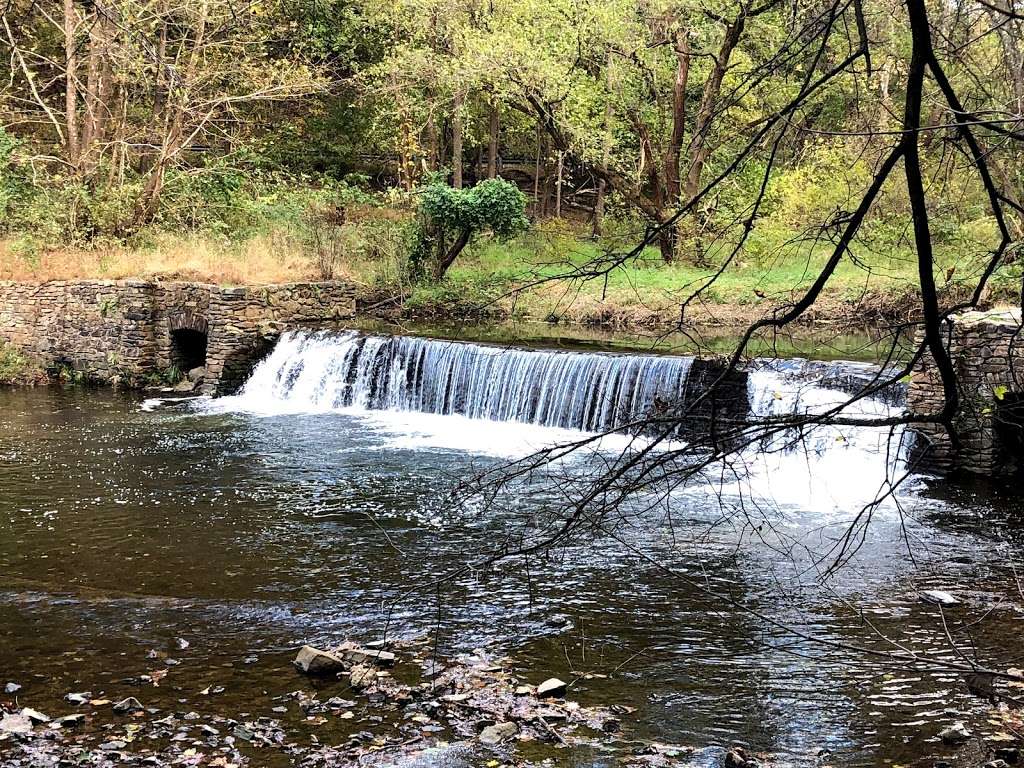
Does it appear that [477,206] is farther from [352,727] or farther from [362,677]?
[352,727]

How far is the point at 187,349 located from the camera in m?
16.6

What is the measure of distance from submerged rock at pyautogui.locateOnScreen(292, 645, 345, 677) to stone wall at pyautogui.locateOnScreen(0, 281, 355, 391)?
11.0 meters

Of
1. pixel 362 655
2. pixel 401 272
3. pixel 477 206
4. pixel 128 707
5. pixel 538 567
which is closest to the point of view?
pixel 128 707

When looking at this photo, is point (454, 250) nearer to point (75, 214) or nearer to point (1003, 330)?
point (75, 214)

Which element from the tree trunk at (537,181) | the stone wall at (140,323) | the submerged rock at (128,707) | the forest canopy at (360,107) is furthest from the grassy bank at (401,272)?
the submerged rock at (128,707)

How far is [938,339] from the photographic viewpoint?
246 cm

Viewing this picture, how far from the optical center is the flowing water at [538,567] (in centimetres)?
485

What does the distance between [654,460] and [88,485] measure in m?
8.14

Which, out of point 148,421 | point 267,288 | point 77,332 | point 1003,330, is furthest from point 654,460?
point 77,332

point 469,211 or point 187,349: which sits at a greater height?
point 469,211

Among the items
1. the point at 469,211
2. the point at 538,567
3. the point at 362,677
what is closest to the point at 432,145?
the point at 469,211

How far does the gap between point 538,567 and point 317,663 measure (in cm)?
226

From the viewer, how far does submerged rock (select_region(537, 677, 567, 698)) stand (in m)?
4.89

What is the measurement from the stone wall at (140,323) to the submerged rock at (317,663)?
11.0 metres
